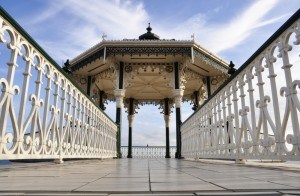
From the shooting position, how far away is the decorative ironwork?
11266 millimetres

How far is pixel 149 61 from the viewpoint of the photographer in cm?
1241

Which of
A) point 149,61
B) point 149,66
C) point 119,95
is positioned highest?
point 149,61

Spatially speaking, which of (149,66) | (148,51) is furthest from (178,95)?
(148,51)

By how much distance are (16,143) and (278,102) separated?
281 cm

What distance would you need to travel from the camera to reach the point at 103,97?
1725cm

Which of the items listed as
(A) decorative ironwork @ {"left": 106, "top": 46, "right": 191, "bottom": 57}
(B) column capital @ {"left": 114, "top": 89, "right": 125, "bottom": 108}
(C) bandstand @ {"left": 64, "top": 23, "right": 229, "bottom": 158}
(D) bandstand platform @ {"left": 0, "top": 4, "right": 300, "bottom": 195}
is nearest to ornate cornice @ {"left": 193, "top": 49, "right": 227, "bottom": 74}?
(C) bandstand @ {"left": 64, "top": 23, "right": 229, "bottom": 158}

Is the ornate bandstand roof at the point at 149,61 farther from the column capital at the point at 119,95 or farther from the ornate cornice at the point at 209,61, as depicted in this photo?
the column capital at the point at 119,95

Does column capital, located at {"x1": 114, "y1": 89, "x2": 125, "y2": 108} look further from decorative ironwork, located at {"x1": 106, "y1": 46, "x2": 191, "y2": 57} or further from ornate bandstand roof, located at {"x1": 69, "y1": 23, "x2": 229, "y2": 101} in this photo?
decorative ironwork, located at {"x1": 106, "y1": 46, "x2": 191, "y2": 57}

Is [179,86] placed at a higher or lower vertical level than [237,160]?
higher

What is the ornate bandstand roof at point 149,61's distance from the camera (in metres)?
11.3

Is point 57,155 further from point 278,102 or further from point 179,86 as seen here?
point 179,86

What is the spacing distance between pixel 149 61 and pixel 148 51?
3.79 feet

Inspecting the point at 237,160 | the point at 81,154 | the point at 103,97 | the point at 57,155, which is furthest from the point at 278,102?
the point at 103,97

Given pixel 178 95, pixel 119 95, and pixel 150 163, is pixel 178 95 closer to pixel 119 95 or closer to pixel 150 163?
pixel 119 95
